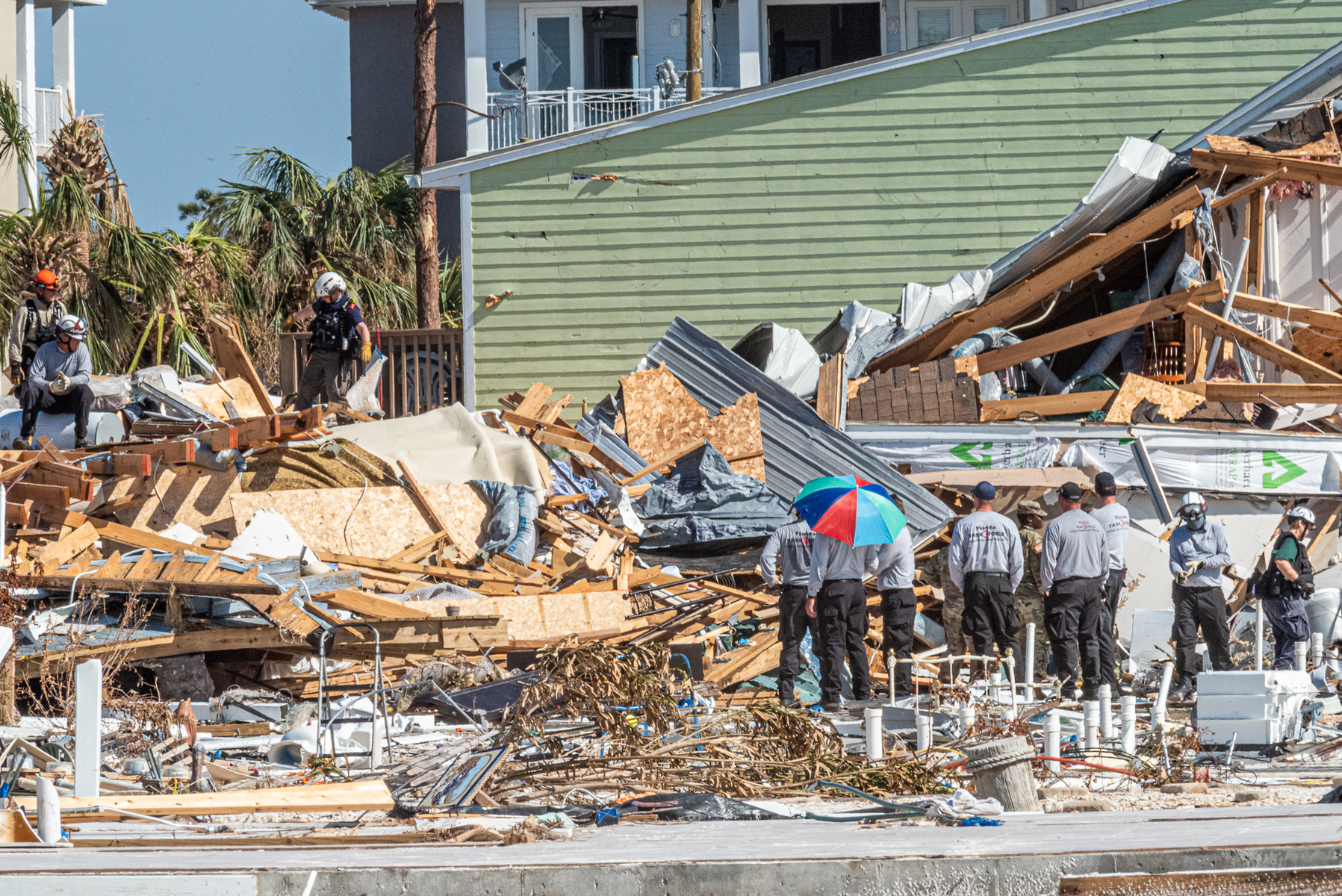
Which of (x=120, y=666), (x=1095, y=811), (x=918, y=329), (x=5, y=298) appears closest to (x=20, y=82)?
(x=5, y=298)

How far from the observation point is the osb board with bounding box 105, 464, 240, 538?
1365cm

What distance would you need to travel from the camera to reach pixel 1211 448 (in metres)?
15.3

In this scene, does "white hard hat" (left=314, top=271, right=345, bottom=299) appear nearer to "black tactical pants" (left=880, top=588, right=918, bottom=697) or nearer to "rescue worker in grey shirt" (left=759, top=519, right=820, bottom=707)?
"rescue worker in grey shirt" (left=759, top=519, right=820, bottom=707)

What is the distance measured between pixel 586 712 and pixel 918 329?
10.3 meters

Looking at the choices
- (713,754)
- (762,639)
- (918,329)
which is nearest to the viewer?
(713,754)

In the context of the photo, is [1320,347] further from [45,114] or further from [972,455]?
[45,114]

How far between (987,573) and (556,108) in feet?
41.5

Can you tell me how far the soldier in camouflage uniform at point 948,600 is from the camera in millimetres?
13102

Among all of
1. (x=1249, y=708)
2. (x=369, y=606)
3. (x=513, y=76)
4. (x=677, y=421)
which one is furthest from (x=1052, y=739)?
(x=513, y=76)

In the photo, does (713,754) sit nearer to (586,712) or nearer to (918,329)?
(586,712)

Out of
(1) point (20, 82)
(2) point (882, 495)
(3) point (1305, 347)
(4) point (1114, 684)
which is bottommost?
(4) point (1114, 684)

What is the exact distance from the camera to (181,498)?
13.8m

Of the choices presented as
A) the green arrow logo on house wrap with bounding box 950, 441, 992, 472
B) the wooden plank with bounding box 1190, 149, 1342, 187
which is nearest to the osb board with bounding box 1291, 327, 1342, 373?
the wooden plank with bounding box 1190, 149, 1342, 187

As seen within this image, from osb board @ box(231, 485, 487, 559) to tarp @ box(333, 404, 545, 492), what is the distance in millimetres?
516
